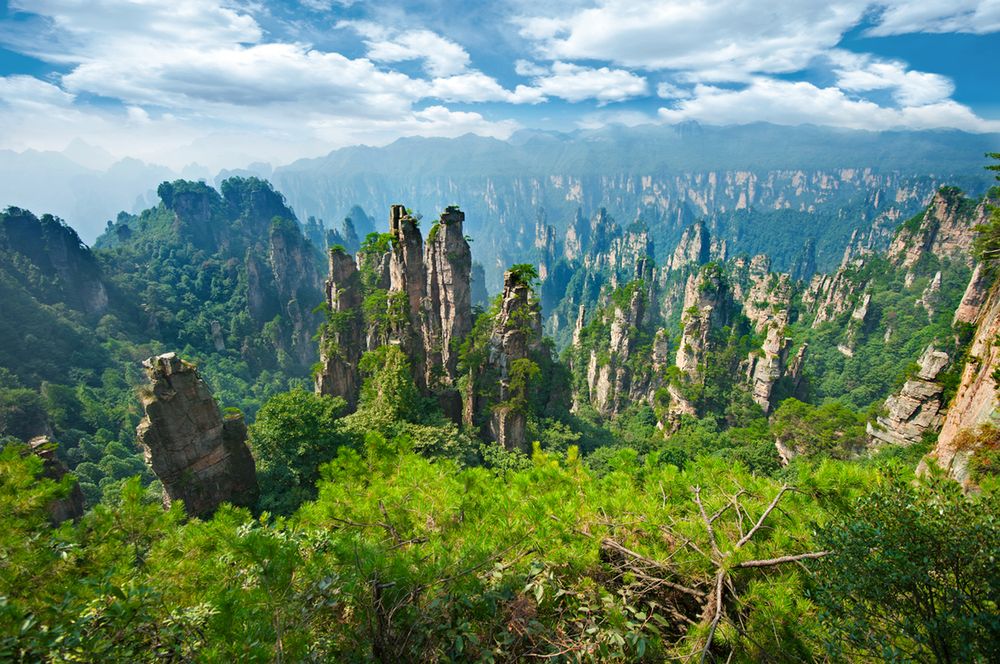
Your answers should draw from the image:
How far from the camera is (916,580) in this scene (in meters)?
3.31

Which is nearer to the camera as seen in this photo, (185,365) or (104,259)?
(185,365)

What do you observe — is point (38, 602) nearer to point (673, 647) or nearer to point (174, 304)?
point (673, 647)

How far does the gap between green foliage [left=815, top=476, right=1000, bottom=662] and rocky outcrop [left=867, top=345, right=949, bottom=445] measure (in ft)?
74.9

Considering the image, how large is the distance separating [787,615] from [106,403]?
2126 inches

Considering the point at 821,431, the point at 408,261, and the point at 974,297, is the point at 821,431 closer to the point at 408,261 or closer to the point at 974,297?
the point at 974,297

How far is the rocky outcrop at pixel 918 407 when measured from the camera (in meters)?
20.6

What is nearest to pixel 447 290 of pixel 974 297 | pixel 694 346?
pixel 694 346

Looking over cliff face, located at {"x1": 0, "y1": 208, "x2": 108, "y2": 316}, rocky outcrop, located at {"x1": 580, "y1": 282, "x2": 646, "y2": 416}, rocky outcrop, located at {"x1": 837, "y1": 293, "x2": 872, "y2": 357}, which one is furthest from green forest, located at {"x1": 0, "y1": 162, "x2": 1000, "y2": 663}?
cliff face, located at {"x1": 0, "y1": 208, "x2": 108, "y2": 316}

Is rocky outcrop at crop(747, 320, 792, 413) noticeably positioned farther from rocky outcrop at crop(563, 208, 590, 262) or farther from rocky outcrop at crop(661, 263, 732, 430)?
rocky outcrop at crop(563, 208, 590, 262)

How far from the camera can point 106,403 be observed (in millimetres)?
41938

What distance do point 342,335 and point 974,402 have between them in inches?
1131

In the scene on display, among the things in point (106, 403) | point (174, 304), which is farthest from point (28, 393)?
point (174, 304)

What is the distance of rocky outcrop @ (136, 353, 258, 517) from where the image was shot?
14.0m

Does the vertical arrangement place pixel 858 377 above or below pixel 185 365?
below
